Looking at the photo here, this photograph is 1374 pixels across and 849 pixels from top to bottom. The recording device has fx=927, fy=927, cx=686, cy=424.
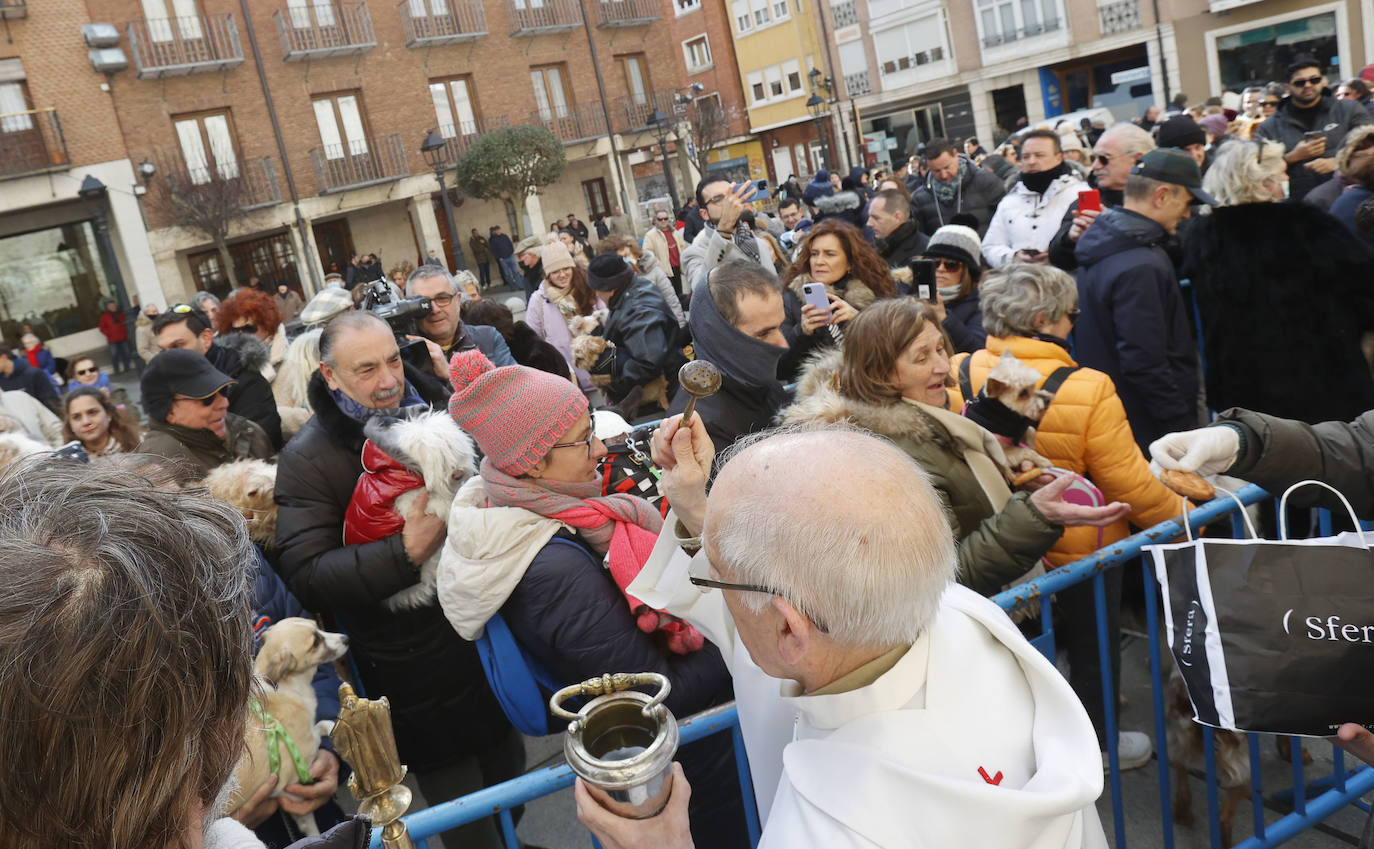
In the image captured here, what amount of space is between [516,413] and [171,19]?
27.9 metres

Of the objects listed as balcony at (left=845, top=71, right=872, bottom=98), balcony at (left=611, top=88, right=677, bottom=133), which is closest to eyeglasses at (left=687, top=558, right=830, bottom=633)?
balcony at (left=611, top=88, right=677, bottom=133)

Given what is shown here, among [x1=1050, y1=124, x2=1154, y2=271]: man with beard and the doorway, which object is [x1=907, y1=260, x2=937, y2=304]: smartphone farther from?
the doorway

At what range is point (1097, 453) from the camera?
3.13 meters

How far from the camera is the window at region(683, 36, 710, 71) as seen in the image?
140ft

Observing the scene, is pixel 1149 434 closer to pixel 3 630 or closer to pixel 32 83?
pixel 3 630

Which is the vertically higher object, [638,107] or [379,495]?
[638,107]

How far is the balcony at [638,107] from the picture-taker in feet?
110

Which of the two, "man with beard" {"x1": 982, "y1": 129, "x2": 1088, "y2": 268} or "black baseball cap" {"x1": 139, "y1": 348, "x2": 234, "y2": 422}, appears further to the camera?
"man with beard" {"x1": 982, "y1": 129, "x2": 1088, "y2": 268}

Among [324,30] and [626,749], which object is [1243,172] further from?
[324,30]

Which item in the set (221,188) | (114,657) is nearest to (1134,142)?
(114,657)

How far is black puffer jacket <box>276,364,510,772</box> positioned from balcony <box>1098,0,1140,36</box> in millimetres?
33349

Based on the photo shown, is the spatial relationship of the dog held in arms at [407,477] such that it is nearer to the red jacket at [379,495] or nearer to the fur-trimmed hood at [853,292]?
the red jacket at [379,495]

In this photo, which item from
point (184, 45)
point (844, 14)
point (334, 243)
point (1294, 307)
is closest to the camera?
point (1294, 307)

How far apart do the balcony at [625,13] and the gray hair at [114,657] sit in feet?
115
